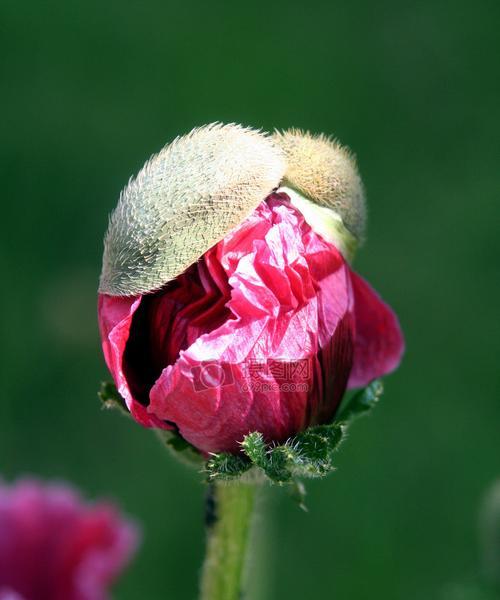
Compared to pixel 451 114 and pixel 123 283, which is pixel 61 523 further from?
pixel 451 114

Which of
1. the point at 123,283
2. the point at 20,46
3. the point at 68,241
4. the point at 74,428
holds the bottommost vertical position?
the point at 74,428

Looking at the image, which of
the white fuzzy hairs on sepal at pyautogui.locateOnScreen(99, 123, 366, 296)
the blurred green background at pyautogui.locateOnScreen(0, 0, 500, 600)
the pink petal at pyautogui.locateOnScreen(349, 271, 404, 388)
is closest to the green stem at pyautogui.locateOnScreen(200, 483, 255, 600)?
the pink petal at pyautogui.locateOnScreen(349, 271, 404, 388)

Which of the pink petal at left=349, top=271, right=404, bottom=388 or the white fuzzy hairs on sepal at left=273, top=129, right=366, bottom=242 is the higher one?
the white fuzzy hairs on sepal at left=273, top=129, right=366, bottom=242

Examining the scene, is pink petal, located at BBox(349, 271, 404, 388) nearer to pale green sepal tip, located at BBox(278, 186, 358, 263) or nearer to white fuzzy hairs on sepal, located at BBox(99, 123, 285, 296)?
pale green sepal tip, located at BBox(278, 186, 358, 263)

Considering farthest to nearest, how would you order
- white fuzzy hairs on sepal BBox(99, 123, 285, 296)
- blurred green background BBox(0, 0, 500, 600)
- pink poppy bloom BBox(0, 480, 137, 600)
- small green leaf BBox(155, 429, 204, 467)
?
blurred green background BBox(0, 0, 500, 600) < pink poppy bloom BBox(0, 480, 137, 600) < small green leaf BBox(155, 429, 204, 467) < white fuzzy hairs on sepal BBox(99, 123, 285, 296)

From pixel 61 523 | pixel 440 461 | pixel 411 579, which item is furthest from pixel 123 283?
pixel 440 461

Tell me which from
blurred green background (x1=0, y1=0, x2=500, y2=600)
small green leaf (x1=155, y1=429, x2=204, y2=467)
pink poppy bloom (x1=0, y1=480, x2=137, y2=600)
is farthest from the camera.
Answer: blurred green background (x1=0, y1=0, x2=500, y2=600)

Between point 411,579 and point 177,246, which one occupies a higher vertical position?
point 177,246
